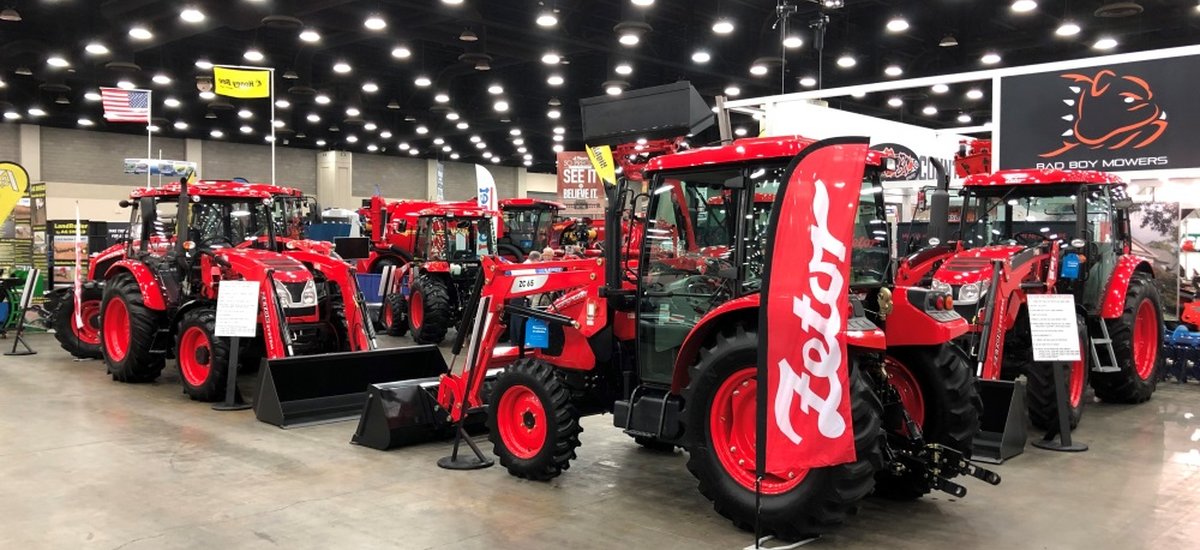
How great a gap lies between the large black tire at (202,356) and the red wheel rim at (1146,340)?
835 cm

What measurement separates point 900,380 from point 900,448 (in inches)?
18.1

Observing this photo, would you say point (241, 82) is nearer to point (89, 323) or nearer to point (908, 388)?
point (89, 323)

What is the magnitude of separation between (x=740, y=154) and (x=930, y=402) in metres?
1.70

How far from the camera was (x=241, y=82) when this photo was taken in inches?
477

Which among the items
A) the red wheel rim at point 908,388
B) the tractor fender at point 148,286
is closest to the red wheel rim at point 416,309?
the tractor fender at point 148,286

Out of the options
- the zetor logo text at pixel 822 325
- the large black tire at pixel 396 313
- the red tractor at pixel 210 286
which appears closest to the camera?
the zetor logo text at pixel 822 325

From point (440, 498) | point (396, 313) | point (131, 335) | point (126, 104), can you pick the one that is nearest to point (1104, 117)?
point (440, 498)

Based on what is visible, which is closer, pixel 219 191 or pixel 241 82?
pixel 219 191

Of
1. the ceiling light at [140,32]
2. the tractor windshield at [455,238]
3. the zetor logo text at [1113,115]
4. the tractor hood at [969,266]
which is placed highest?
the ceiling light at [140,32]

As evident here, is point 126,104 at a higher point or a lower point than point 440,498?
higher

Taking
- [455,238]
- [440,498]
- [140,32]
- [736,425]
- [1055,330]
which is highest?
[140,32]

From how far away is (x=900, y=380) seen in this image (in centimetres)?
497

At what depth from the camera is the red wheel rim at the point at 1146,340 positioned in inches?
337

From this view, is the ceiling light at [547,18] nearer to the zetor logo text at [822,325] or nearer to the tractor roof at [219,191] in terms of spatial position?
the tractor roof at [219,191]
